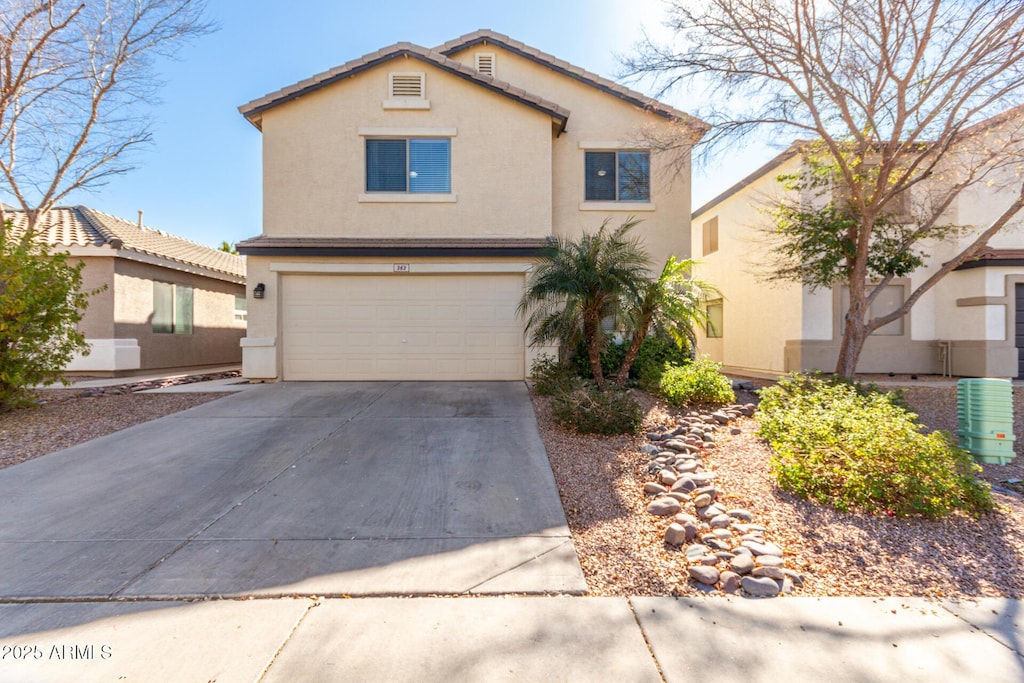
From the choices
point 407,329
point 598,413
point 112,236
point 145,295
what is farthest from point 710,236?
point 112,236

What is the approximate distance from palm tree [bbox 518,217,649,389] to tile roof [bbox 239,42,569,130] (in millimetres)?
4398

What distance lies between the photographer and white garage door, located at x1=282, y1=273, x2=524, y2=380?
10.9 m

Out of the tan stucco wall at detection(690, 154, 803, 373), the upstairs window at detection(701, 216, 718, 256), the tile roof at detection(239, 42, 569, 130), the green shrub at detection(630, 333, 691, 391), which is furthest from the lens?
the upstairs window at detection(701, 216, 718, 256)

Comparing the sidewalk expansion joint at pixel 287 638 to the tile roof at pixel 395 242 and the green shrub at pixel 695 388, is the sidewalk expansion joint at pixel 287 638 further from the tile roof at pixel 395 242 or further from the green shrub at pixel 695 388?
the tile roof at pixel 395 242

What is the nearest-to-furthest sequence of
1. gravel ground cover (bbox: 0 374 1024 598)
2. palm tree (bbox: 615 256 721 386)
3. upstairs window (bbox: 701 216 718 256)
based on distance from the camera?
gravel ground cover (bbox: 0 374 1024 598) → palm tree (bbox: 615 256 721 386) → upstairs window (bbox: 701 216 718 256)

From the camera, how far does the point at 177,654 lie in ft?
8.80

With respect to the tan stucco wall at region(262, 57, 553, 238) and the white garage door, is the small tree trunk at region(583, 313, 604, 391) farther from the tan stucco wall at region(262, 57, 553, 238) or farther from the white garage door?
the tan stucco wall at region(262, 57, 553, 238)

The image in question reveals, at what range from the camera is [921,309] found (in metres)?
12.9

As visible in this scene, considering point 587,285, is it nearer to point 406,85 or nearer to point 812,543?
point 812,543

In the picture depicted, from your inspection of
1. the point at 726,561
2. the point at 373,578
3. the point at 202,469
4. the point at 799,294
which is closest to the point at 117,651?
the point at 373,578

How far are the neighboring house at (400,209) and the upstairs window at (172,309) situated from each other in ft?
16.7

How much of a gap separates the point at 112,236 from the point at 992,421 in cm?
1823

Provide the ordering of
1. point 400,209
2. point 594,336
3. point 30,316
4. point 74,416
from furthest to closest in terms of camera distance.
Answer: point 400,209
point 594,336
point 74,416
point 30,316

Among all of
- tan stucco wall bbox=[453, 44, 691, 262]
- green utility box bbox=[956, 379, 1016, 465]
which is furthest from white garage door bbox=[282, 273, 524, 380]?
green utility box bbox=[956, 379, 1016, 465]
